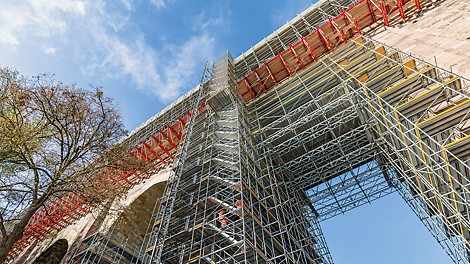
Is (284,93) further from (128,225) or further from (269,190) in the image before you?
(128,225)

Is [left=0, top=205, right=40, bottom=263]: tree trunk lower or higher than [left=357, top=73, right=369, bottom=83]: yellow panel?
higher

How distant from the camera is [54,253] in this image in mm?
17844

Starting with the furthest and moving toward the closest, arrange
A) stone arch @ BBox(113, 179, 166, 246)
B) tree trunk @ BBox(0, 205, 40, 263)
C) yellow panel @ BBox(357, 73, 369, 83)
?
stone arch @ BBox(113, 179, 166, 246) → yellow panel @ BBox(357, 73, 369, 83) → tree trunk @ BBox(0, 205, 40, 263)

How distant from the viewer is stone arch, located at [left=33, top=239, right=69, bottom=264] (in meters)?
17.5

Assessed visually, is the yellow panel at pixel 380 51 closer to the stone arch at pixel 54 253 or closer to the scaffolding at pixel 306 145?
the scaffolding at pixel 306 145

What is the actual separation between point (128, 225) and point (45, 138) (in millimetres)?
5681

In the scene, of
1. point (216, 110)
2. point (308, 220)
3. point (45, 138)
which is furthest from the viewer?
point (216, 110)

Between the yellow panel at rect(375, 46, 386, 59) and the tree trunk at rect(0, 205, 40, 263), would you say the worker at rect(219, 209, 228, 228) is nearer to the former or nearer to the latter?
the tree trunk at rect(0, 205, 40, 263)

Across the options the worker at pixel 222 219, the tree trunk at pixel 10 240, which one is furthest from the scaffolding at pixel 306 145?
the tree trunk at pixel 10 240

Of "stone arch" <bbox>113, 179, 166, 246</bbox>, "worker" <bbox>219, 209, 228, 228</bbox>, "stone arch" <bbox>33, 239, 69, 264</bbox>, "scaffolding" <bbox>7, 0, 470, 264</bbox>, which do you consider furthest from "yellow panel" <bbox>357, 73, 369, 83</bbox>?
"stone arch" <bbox>33, 239, 69, 264</bbox>

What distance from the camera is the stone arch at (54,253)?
17.5m

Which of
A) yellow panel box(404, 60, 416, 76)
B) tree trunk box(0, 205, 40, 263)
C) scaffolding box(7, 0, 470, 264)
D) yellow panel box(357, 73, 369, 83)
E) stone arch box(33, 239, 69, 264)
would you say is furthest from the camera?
stone arch box(33, 239, 69, 264)

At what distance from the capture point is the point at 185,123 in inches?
758

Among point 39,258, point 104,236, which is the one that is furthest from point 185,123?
point 39,258
